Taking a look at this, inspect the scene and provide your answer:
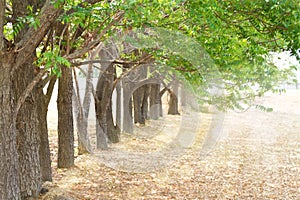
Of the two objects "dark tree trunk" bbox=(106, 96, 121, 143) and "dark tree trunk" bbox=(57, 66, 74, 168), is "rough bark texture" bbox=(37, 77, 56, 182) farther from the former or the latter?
"dark tree trunk" bbox=(106, 96, 121, 143)

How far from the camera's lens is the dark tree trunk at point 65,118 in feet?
30.5

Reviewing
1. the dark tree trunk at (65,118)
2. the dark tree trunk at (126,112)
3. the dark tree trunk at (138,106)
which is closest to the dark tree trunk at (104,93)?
the dark tree trunk at (65,118)

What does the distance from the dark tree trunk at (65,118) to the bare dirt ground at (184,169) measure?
1.04 ft

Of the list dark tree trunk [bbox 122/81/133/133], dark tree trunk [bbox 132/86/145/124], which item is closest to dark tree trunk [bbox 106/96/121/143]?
dark tree trunk [bbox 122/81/133/133]

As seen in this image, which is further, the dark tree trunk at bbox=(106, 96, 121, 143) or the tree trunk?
the dark tree trunk at bbox=(106, 96, 121, 143)

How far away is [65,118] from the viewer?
30.9ft

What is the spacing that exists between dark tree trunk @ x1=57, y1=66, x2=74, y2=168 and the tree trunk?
361 cm

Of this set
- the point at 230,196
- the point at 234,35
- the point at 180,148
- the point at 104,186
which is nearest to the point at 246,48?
the point at 234,35

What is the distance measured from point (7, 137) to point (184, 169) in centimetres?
580

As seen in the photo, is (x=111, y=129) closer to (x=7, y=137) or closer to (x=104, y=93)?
(x=104, y=93)

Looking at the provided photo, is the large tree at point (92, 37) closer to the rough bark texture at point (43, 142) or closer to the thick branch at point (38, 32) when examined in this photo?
the thick branch at point (38, 32)

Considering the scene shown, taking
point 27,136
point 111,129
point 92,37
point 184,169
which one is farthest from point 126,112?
point 27,136

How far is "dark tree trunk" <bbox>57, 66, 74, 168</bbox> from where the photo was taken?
365 inches

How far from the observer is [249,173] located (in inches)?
404
